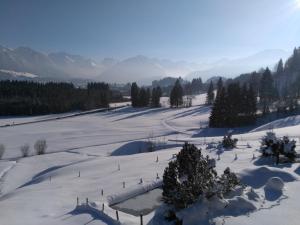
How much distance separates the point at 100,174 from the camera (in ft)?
139

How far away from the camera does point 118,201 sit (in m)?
29.3

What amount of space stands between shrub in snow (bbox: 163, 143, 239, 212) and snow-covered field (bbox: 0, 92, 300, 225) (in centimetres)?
175

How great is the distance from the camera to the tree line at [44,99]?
160025 mm

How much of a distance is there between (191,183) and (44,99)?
160020mm

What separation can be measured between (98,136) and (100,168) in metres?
47.4

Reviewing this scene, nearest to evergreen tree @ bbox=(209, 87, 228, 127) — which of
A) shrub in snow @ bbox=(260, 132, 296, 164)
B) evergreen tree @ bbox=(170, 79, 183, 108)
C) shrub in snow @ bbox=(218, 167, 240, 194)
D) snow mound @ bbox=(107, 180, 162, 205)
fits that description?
shrub in snow @ bbox=(260, 132, 296, 164)

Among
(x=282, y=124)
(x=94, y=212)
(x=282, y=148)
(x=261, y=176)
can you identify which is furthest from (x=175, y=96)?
(x=94, y=212)

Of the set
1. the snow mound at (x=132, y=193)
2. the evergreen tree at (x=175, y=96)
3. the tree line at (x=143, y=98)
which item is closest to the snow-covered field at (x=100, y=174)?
the snow mound at (x=132, y=193)

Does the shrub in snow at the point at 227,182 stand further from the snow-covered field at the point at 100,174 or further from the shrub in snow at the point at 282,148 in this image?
the shrub in snow at the point at 282,148

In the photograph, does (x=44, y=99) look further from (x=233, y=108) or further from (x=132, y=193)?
(x=132, y=193)

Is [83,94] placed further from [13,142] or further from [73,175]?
[73,175]

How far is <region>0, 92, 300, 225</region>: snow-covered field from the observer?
2428 cm

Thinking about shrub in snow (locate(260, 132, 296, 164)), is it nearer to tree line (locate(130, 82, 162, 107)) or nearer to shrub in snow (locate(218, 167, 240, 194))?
shrub in snow (locate(218, 167, 240, 194))

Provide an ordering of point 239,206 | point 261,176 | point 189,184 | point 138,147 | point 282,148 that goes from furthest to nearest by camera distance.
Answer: point 138,147
point 282,148
point 261,176
point 239,206
point 189,184
